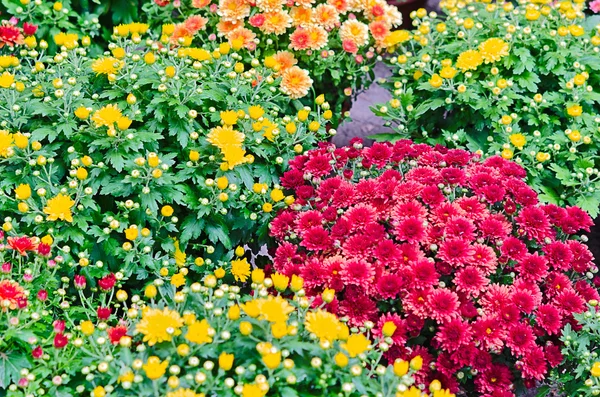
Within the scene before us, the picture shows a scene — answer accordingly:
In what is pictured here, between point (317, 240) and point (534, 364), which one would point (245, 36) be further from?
point (534, 364)

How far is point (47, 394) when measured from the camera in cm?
204

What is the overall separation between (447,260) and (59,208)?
1.33 m

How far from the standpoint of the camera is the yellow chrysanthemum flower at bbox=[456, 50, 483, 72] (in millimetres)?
3461

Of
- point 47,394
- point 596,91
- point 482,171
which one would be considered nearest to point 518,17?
point 596,91

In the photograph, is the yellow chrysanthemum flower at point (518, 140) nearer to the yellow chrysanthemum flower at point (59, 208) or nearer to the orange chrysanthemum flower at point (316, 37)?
the orange chrysanthemum flower at point (316, 37)

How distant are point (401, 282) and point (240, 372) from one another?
678 millimetres

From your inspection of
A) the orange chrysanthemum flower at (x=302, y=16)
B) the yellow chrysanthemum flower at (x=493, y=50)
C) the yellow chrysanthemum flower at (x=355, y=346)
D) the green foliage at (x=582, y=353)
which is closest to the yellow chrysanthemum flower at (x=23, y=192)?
the yellow chrysanthemum flower at (x=355, y=346)

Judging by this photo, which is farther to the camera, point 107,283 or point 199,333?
point 107,283

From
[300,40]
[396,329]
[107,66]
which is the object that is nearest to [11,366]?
[396,329]

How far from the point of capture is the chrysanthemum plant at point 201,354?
6.23 feet

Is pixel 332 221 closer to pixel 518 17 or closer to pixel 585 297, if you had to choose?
pixel 585 297

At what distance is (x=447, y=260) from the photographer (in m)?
2.40

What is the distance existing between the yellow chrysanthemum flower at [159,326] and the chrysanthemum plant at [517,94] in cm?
179

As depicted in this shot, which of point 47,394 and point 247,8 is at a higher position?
point 247,8
